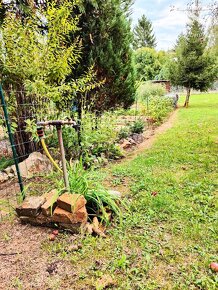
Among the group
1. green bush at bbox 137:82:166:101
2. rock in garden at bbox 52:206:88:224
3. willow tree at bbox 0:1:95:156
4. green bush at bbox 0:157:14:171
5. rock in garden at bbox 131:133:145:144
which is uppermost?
willow tree at bbox 0:1:95:156

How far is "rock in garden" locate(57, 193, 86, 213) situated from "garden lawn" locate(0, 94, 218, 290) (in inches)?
9.8

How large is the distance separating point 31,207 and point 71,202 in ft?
1.25

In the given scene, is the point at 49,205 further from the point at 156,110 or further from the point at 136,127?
the point at 156,110

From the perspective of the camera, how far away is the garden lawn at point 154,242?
1.54m

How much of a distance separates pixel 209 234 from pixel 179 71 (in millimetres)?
12321

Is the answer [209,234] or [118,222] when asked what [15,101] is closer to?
[118,222]

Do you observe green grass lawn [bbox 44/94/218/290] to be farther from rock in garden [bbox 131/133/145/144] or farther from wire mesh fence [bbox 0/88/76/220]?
rock in garden [bbox 131/133/145/144]

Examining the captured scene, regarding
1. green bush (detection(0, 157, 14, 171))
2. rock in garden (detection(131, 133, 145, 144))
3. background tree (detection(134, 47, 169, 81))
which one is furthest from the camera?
background tree (detection(134, 47, 169, 81))

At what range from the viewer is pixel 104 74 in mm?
4754

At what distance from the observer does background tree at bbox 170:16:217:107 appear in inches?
480

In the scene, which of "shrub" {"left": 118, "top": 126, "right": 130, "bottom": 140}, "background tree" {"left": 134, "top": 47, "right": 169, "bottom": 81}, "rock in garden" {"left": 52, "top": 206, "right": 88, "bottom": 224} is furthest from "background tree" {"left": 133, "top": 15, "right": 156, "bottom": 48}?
"rock in garden" {"left": 52, "top": 206, "right": 88, "bottom": 224}

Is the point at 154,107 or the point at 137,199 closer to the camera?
the point at 137,199

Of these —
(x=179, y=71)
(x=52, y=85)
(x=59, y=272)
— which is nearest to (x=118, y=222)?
(x=59, y=272)

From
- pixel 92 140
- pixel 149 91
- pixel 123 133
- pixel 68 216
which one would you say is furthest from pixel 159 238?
pixel 149 91
